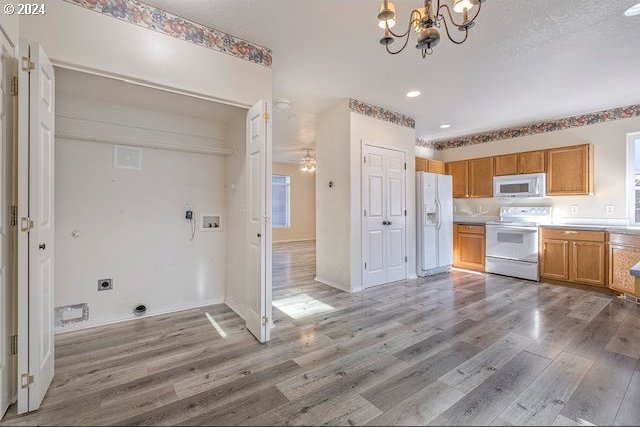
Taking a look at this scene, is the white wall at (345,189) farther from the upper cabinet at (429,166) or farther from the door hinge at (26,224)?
the door hinge at (26,224)

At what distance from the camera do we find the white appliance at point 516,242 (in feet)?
15.0

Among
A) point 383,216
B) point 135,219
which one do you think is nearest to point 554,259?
point 383,216

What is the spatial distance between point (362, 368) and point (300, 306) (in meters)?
1.44

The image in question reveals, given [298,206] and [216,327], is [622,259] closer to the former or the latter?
[216,327]

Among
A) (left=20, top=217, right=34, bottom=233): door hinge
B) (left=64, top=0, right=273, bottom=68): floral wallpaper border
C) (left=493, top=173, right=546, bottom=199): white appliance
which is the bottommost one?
(left=20, top=217, right=34, bottom=233): door hinge

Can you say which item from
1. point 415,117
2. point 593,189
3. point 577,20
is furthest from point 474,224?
point 577,20

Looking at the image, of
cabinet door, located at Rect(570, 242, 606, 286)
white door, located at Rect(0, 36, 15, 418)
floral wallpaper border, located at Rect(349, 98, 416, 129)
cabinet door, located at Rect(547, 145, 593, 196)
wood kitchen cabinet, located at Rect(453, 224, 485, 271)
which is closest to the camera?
white door, located at Rect(0, 36, 15, 418)

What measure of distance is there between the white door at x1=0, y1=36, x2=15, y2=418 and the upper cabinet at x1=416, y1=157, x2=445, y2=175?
16.8 ft

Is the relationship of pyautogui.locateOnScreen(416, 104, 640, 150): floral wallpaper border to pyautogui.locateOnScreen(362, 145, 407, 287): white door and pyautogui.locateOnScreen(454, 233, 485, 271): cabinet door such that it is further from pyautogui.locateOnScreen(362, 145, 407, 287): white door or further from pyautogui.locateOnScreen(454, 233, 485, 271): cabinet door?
→ pyautogui.locateOnScreen(362, 145, 407, 287): white door

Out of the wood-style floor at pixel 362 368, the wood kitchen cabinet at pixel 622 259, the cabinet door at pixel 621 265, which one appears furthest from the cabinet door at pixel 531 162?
the wood-style floor at pixel 362 368

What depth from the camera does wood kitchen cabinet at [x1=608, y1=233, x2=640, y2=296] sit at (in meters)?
3.58

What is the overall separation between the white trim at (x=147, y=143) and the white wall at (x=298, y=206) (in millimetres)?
5811

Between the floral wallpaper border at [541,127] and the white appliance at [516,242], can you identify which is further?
the white appliance at [516,242]

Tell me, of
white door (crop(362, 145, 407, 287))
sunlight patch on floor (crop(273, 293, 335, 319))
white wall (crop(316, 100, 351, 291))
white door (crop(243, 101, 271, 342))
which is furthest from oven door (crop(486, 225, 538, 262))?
white door (crop(243, 101, 271, 342))
